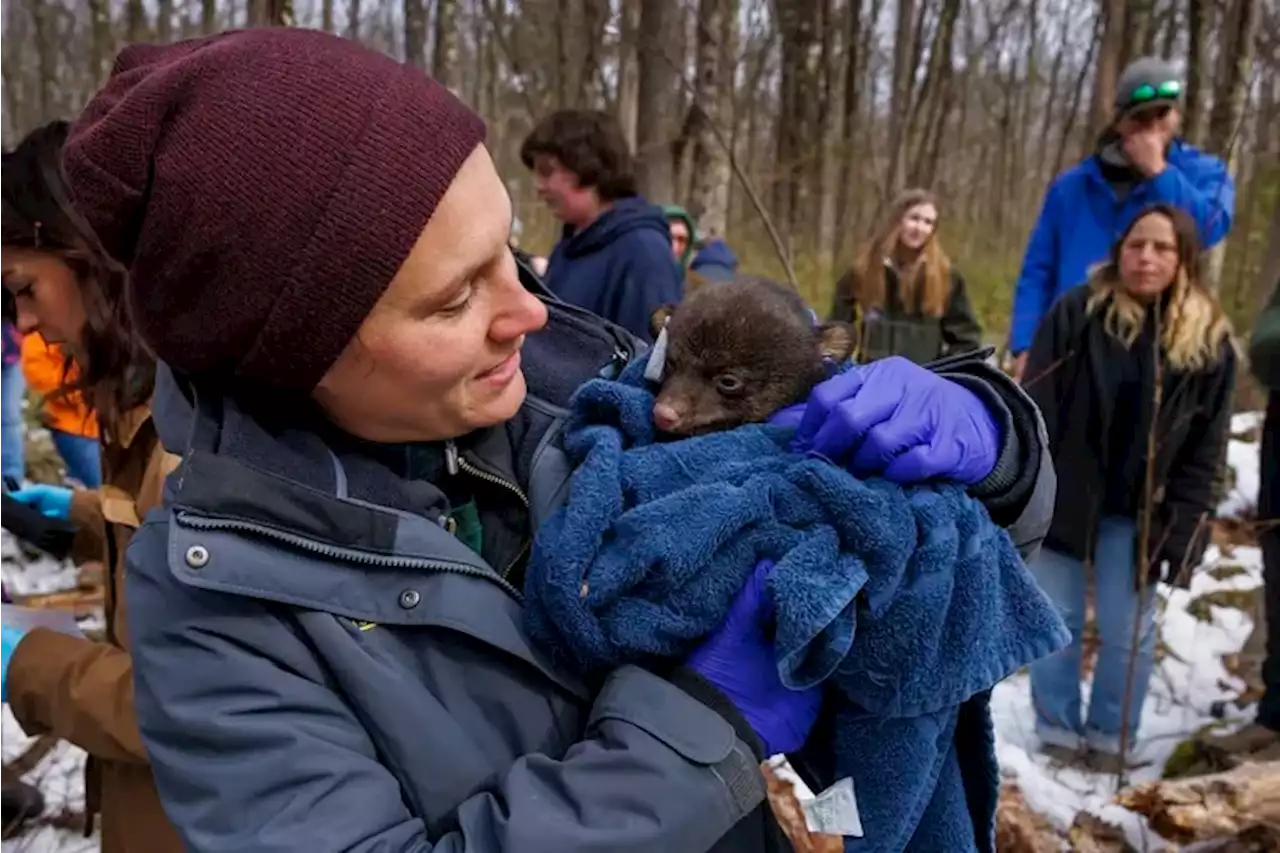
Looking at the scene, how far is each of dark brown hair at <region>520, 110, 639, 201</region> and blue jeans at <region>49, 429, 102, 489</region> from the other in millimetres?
3217

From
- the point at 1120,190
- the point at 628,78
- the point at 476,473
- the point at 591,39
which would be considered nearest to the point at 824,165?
the point at 628,78

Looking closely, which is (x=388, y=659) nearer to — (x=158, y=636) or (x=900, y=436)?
(x=158, y=636)

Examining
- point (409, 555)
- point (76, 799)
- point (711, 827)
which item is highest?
point (409, 555)

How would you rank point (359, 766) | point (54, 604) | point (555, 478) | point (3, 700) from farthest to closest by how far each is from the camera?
point (54, 604), point (3, 700), point (555, 478), point (359, 766)

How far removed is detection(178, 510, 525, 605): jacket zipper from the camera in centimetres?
100

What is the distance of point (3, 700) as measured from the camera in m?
1.82

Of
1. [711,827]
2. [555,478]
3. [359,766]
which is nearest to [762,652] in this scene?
[711,827]

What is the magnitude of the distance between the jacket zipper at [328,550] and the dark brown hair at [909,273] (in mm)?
5146

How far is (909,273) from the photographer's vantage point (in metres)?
5.90

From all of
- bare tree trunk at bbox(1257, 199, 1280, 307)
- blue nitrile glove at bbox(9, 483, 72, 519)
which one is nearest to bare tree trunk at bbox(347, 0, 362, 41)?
bare tree trunk at bbox(1257, 199, 1280, 307)

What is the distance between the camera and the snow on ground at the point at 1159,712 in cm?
358

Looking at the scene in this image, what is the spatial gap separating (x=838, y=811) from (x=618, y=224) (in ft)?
11.1

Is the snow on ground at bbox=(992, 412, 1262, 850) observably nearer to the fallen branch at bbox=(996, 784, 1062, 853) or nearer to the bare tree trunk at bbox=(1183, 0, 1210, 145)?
the fallen branch at bbox=(996, 784, 1062, 853)

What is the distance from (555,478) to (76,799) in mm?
2998
